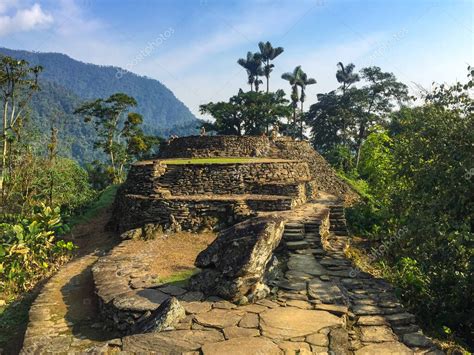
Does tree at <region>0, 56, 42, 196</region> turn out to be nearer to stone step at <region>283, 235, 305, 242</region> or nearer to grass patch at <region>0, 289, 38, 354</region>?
grass patch at <region>0, 289, 38, 354</region>

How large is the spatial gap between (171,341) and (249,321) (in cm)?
111

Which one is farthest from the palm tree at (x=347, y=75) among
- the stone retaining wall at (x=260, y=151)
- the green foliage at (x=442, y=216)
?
the green foliage at (x=442, y=216)

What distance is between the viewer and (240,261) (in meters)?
5.96

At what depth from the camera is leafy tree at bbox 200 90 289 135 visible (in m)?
38.8

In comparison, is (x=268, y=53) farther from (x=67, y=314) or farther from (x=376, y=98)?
(x=67, y=314)

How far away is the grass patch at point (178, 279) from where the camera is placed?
6926 mm

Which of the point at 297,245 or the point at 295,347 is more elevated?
the point at 297,245

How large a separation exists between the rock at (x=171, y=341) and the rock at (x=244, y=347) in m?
0.14

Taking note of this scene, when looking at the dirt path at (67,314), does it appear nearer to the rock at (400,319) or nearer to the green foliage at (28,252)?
the green foliage at (28,252)

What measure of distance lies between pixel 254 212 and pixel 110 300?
20.2ft

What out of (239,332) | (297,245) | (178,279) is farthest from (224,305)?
(297,245)

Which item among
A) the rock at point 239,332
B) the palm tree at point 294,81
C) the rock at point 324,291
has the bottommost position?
the rock at point 239,332

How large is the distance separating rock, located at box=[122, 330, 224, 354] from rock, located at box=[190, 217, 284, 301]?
3.59 ft

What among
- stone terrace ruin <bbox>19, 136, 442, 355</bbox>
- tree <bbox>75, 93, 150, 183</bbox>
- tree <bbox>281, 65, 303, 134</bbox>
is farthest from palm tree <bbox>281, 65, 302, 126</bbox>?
stone terrace ruin <bbox>19, 136, 442, 355</bbox>
